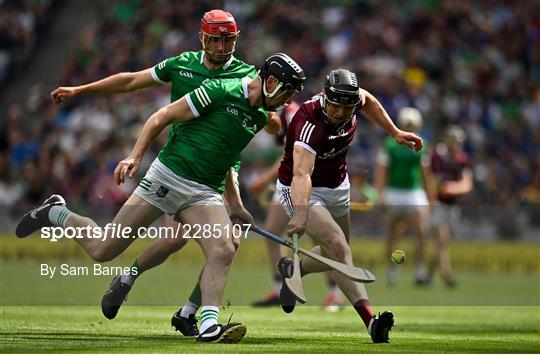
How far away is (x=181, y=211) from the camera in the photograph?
11.6 metres

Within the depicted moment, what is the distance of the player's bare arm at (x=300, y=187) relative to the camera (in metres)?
11.3

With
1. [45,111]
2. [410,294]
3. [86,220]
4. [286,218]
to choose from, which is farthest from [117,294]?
[45,111]

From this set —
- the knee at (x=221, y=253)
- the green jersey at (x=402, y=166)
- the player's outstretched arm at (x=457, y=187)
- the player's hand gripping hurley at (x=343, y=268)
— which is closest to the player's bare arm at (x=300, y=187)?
the player's hand gripping hurley at (x=343, y=268)

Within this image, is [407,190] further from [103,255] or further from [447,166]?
[103,255]

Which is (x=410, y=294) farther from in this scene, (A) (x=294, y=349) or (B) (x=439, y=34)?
(B) (x=439, y=34)

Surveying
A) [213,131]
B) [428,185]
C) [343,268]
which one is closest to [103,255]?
[213,131]

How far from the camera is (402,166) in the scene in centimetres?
2120

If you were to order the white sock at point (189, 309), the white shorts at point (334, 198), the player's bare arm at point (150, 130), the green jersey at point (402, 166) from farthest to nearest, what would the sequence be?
the green jersey at point (402, 166) → the white shorts at point (334, 198) → the white sock at point (189, 309) → the player's bare arm at point (150, 130)

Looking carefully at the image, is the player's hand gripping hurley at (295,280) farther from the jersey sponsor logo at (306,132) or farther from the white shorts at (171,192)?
the jersey sponsor logo at (306,132)

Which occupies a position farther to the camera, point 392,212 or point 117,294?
point 392,212

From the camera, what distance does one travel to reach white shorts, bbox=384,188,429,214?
20906 mm

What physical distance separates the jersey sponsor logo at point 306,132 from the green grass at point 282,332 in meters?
1.72

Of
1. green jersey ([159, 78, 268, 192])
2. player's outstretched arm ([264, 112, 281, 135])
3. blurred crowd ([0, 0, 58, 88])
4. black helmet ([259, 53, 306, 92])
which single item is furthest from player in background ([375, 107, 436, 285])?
blurred crowd ([0, 0, 58, 88])

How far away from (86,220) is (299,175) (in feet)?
6.32
